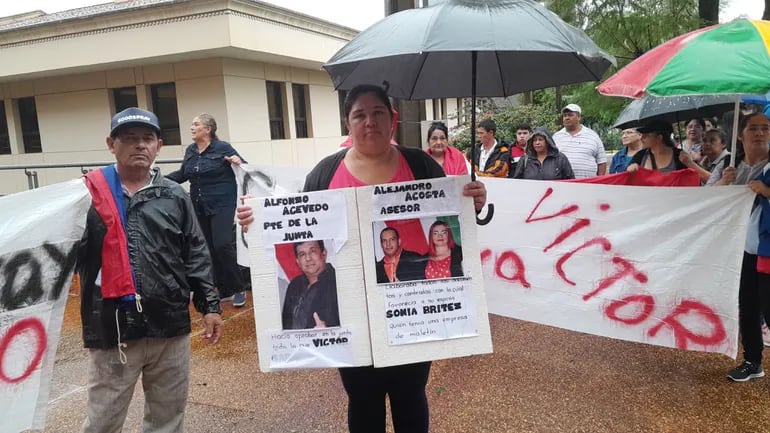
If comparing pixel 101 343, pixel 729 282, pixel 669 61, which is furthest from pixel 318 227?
pixel 729 282

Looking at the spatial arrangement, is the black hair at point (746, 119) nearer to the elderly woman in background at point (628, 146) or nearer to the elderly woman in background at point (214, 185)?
the elderly woman in background at point (628, 146)

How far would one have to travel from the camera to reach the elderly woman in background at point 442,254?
2.13 m

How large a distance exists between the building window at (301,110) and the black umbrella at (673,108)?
39.1 feet

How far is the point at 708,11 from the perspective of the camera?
319 inches

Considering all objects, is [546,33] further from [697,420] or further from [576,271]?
[697,420]

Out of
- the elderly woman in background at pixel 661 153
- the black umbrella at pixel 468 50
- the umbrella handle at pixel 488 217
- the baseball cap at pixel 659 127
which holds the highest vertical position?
the black umbrella at pixel 468 50

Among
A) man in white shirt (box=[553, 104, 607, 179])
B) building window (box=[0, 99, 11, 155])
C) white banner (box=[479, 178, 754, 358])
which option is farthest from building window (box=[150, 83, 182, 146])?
white banner (box=[479, 178, 754, 358])

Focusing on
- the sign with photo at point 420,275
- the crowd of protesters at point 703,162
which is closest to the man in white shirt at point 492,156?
the crowd of protesters at point 703,162

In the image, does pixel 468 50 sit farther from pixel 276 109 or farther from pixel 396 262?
pixel 276 109

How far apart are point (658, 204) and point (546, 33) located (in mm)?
2233

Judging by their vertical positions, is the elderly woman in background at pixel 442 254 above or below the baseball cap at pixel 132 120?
below

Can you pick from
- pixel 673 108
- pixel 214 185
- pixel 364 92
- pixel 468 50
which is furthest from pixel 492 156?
pixel 468 50

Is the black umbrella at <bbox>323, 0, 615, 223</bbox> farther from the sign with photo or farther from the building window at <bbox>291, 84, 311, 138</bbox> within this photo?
the building window at <bbox>291, 84, 311, 138</bbox>

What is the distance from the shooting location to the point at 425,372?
231 centimetres
